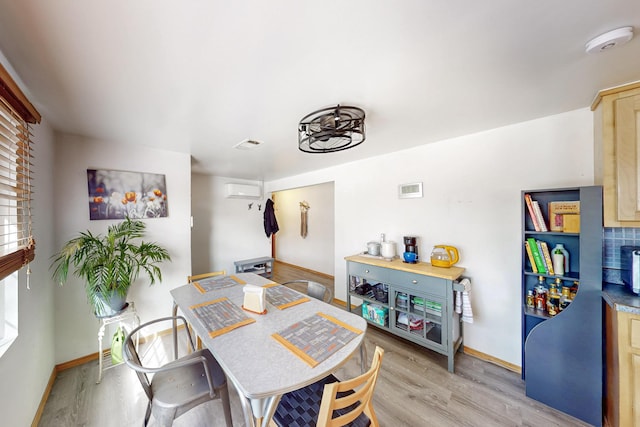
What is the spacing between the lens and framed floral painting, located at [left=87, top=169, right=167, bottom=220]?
2346 millimetres

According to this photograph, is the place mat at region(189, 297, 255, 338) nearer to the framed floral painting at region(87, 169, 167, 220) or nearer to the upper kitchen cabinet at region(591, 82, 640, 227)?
the framed floral painting at region(87, 169, 167, 220)

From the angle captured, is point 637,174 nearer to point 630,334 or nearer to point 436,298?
point 630,334

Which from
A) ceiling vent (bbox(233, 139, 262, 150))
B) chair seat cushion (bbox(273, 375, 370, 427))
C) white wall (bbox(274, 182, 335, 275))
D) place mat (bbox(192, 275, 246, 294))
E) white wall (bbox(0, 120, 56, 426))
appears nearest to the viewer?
chair seat cushion (bbox(273, 375, 370, 427))

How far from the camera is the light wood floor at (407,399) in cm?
158

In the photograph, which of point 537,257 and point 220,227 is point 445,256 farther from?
point 220,227

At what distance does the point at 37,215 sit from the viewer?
172cm

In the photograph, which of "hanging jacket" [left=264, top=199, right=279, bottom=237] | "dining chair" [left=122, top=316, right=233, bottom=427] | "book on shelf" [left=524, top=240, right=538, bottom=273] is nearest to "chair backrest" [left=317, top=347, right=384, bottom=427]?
"dining chair" [left=122, top=316, right=233, bottom=427]

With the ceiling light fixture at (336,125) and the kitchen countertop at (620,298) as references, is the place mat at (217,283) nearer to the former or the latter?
the ceiling light fixture at (336,125)

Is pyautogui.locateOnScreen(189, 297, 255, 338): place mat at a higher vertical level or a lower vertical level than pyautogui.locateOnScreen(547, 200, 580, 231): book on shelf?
lower

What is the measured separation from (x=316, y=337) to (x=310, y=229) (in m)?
4.60

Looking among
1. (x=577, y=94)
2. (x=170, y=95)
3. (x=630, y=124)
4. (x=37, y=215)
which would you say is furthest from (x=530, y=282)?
(x=37, y=215)

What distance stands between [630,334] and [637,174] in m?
0.97

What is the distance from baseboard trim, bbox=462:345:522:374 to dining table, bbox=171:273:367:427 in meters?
1.75

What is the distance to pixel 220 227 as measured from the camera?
14.9 ft
